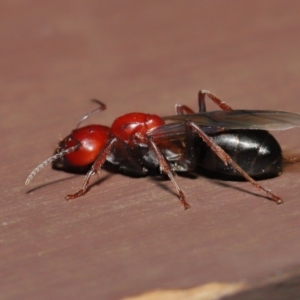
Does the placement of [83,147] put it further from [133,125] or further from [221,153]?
[221,153]

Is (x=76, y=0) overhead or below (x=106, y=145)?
overhead

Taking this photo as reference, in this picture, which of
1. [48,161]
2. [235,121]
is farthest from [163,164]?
[48,161]

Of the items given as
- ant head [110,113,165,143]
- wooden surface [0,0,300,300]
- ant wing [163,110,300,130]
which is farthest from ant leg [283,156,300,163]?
ant head [110,113,165,143]

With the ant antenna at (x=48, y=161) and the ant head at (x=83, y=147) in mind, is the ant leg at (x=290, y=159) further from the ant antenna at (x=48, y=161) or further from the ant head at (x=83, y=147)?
the ant antenna at (x=48, y=161)

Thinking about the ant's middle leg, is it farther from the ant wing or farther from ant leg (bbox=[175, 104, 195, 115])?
the ant wing

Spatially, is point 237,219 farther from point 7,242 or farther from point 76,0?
point 76,0

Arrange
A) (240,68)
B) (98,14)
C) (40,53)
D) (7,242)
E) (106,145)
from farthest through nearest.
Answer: (98,14) → (40,53) → (240,68) → (106,145) → (7,242)

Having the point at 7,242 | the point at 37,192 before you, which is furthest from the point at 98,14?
the point at 7,242

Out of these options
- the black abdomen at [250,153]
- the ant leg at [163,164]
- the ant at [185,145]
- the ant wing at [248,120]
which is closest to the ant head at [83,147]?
the ant at [185,145]

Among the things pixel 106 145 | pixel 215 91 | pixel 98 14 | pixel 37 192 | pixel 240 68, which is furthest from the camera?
pixel 98 14
